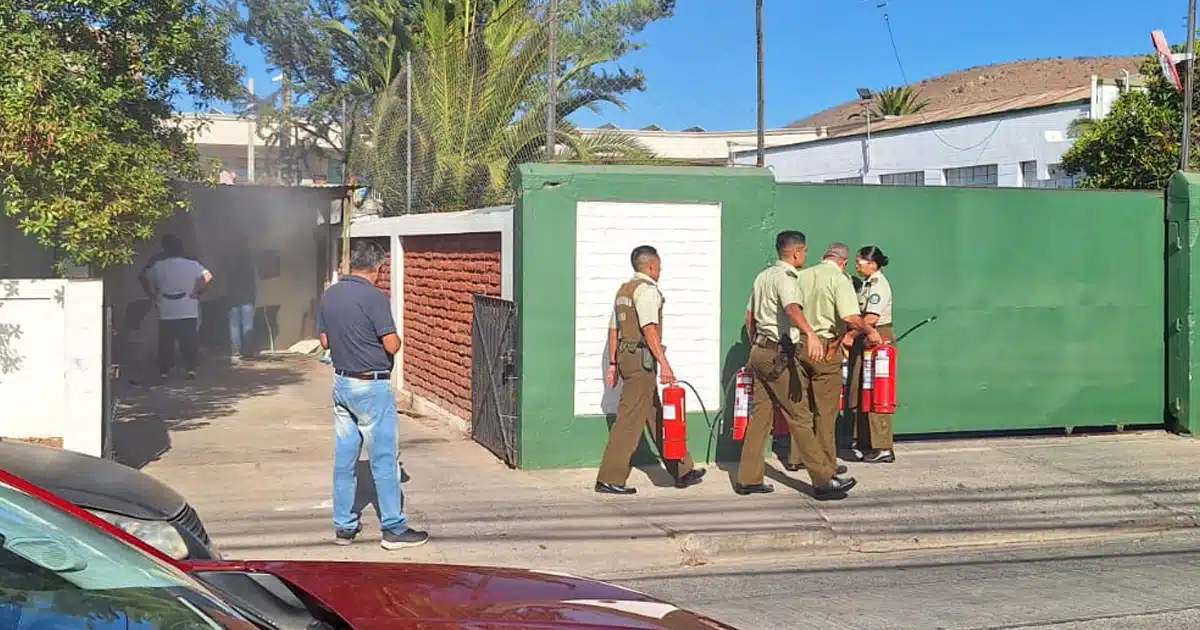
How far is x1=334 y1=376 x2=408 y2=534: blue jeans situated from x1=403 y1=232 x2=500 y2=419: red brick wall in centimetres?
292

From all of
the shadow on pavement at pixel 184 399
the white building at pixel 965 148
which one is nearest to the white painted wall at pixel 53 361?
the shadow on pavement at pixel 184 399

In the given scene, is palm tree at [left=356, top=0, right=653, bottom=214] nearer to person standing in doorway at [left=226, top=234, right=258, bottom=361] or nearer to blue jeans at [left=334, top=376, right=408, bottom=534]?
person standing in doorway at [left=226, top=234, right=258, bottom=361]

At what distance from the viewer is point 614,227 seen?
29.8 feet

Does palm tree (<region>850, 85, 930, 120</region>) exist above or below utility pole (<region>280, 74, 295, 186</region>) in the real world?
above

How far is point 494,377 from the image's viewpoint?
953 cm

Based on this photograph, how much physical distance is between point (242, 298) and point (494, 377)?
9.04 m

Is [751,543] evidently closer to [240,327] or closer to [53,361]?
[53,361]

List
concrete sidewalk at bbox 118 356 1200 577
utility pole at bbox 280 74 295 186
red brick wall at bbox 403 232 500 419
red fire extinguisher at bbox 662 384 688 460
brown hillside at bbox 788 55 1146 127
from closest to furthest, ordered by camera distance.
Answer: concrete sidewalk at bbox 118 356 1200 577
red fire extinguisher at bbox 662 384 688 460
red brick wall at bbox 403 232 500 419
utility pole at bbox 280 74 295 186
brown hillside at bbox 788 55 1146 127

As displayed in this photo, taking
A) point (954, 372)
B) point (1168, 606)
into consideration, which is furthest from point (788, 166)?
point (1168, 606)

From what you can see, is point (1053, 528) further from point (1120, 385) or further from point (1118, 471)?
point (1120, 385)

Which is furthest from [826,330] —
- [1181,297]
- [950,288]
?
[1181,297]

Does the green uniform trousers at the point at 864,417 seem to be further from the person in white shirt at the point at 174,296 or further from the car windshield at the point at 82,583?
the person in white shirt at the point at 174,296

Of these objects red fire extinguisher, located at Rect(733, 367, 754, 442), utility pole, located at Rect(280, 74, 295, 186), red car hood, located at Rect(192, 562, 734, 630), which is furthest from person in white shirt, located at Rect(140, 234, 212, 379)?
utility pole, located at Rect(280, 74, 295, 186)

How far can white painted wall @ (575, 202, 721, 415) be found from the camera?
903cm
